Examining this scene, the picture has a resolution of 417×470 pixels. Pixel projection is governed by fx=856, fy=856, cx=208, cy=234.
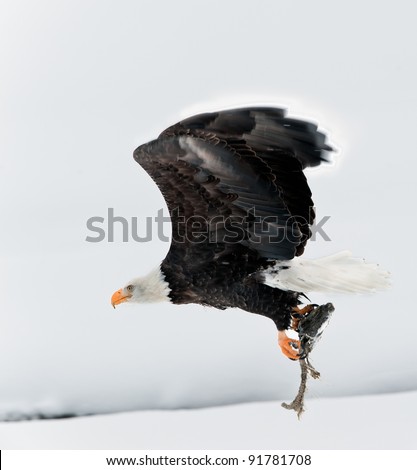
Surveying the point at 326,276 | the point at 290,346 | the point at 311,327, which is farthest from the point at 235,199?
the point at 290,346

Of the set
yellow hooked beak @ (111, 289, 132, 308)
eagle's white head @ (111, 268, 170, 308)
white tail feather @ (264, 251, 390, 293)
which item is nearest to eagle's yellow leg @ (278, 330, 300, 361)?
white tail feather @ (264, 251, 390, 293)

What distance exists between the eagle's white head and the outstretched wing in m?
0.27

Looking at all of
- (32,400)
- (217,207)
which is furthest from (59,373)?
(217,207)

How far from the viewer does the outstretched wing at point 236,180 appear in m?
4.47

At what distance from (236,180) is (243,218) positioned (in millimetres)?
367

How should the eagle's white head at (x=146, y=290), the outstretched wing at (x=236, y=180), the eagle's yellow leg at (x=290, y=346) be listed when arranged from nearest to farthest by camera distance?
the outstretched wing at (x=236, y=180), the eagle's yellow leg at (x=290, y=346), the eagle's white head at (x=146, y=290)

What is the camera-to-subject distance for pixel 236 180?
460cm

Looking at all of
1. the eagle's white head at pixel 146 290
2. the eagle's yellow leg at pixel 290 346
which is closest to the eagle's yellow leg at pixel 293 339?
the eagle's yellow leg at pixel 290 346

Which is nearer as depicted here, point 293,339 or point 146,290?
point 293,339

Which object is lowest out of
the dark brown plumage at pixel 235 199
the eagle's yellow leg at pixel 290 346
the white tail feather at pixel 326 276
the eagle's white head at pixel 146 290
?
the eagle's yellow leg at pixel 290 346

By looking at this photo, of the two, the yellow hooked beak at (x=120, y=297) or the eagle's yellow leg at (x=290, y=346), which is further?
the yellow hooked beak at (x=120, y=297)

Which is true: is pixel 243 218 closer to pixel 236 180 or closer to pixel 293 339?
pixel 236 180

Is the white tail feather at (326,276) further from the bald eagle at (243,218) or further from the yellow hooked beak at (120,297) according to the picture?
the yellow hooked beak at (120,297)

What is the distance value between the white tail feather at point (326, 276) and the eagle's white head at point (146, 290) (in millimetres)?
684
